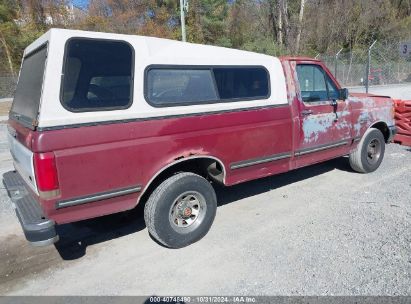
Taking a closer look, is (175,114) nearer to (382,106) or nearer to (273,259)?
(273,259)

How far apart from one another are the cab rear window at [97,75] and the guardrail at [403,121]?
686 centimetres

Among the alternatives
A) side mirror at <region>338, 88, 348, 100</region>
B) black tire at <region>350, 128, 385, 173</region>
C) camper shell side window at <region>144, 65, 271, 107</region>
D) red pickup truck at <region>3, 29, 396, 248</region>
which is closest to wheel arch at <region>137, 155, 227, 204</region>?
red pickup truck at <region>3, 29, 396, 248</region>

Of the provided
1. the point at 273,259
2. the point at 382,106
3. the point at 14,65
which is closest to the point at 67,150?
the point at 273,259

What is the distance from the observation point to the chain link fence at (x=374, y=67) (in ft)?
84.5

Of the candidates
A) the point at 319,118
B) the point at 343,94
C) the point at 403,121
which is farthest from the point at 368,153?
the point at 403,121

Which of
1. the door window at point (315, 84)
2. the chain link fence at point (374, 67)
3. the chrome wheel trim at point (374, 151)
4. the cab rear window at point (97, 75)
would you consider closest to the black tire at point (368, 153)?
the chrome wheel trim at point (374, 151)

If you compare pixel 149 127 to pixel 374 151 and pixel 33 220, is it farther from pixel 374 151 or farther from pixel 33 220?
pixel 374 151

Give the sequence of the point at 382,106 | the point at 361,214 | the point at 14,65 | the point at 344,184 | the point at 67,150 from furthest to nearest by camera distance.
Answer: the point at 14,65, the point at 382,106, the point at 344,184, the point at 361,214, the point at 67,150

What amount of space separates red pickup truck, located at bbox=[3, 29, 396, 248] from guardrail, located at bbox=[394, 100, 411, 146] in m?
A: 3.95

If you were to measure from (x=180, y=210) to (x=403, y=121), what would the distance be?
6.39 m

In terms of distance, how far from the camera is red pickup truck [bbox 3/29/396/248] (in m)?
2.91

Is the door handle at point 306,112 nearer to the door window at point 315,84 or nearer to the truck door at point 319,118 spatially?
the truck door at point 319,118

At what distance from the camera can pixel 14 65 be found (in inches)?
1155

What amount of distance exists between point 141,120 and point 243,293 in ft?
6.13
